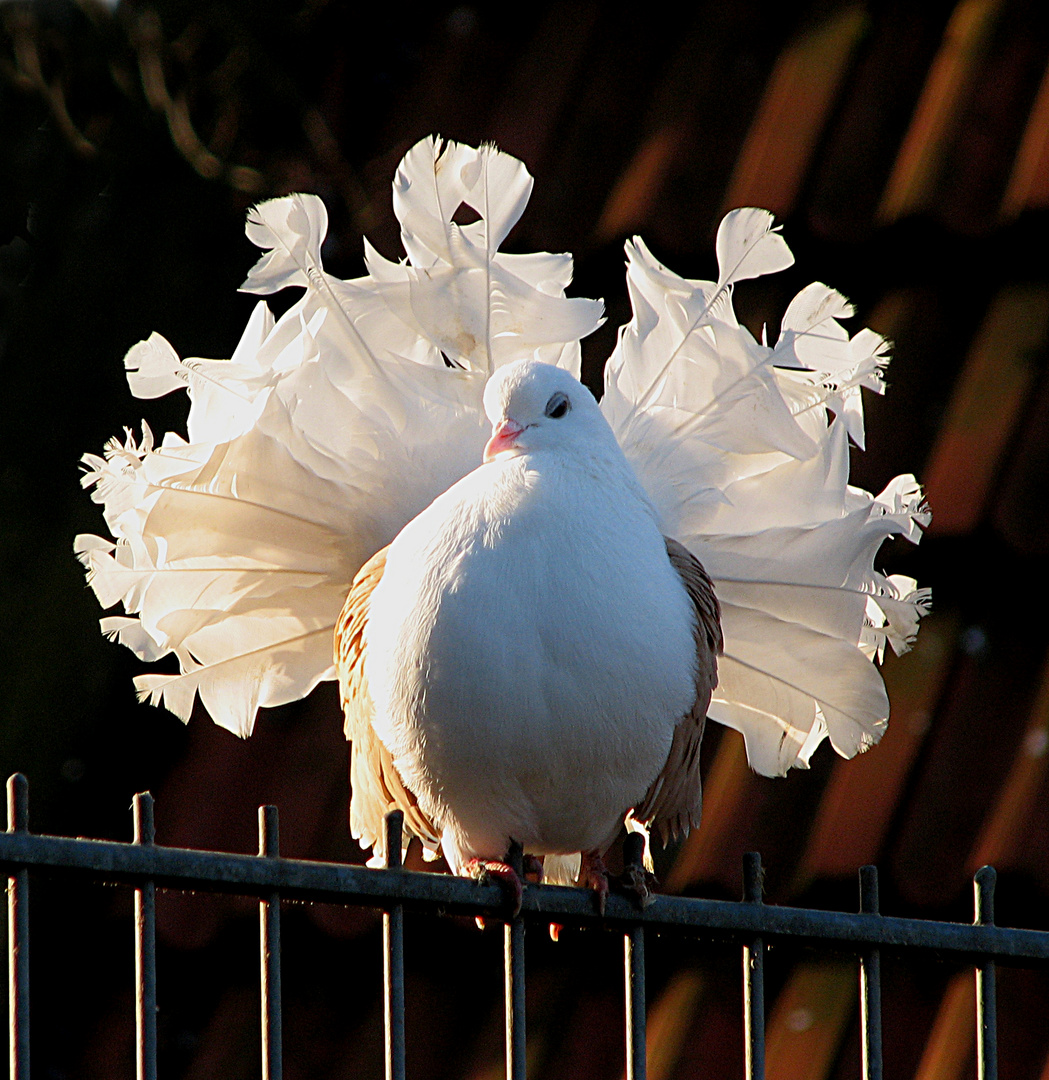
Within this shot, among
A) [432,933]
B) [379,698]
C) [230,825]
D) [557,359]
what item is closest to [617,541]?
[379,698]

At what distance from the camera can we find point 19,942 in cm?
122

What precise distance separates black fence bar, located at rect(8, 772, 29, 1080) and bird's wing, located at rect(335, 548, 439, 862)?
3.02 ft

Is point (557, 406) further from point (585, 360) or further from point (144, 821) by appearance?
point (585, 360)

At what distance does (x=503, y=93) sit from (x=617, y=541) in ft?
6.81

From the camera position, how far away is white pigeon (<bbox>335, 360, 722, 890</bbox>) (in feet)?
6.42

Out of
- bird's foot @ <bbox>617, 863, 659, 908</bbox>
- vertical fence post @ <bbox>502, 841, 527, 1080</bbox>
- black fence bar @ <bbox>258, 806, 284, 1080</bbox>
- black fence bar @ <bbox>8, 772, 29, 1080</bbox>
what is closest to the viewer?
black fence bar @ <bbox>8, 772, 29, 1080</bbox>

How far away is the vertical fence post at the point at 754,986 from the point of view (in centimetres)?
157

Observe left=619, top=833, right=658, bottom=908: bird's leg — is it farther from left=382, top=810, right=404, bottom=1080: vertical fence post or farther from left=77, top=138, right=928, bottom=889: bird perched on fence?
left=382, top=810, right=404, bottom=1080: vertical fence post

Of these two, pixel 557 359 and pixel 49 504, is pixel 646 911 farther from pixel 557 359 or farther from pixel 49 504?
pixel 49 504

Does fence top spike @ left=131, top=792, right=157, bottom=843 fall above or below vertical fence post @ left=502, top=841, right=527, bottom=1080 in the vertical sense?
above

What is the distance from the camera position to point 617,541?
81.8 inches

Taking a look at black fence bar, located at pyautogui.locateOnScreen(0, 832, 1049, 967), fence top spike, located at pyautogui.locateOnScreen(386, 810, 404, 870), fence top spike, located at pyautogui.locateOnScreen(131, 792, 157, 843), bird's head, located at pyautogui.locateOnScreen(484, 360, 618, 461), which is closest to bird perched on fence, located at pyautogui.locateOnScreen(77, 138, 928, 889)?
bird's head, located at pyautogui.locateOnScreen(484, 360, 618, 461)

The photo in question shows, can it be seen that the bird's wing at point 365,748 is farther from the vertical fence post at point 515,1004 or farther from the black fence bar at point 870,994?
the black fence bar at point 870,994

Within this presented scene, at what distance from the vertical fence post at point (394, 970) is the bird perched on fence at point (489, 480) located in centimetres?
65
